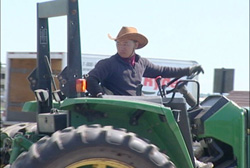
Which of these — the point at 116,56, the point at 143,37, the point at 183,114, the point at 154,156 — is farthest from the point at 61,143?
the point at 143,37

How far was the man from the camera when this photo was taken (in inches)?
178

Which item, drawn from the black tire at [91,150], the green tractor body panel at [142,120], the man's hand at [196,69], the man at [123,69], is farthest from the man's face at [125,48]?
the black tire at [91,150]

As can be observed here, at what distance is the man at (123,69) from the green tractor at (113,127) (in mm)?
266

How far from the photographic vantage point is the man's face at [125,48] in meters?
4.94

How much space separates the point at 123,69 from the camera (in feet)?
15.5

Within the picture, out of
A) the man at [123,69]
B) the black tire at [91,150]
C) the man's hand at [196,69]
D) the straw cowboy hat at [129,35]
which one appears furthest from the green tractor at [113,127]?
the straw cowboy hat at [129,35]

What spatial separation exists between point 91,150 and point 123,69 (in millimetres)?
1511

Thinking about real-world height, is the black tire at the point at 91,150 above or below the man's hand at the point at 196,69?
below

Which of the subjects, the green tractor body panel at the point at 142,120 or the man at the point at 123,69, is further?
the man at the point at 123,69

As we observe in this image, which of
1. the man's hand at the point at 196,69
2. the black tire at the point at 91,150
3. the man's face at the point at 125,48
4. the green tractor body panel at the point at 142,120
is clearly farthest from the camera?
the man's hand at the point at 196,69

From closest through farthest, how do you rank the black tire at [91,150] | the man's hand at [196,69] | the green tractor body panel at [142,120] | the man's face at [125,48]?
the black tire at [91,150] → the green tractor body panel at [142,120] → the man's face at [125,48] → the man's hand at [196,69]

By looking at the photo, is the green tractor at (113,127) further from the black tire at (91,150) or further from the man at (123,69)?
the man at (123,69)

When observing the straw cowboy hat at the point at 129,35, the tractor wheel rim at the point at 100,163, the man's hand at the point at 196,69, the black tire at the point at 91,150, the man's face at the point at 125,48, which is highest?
the straw cowboy hat at the point at 129,35

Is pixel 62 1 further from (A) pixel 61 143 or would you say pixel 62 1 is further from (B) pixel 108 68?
(A) pixel 61 143
